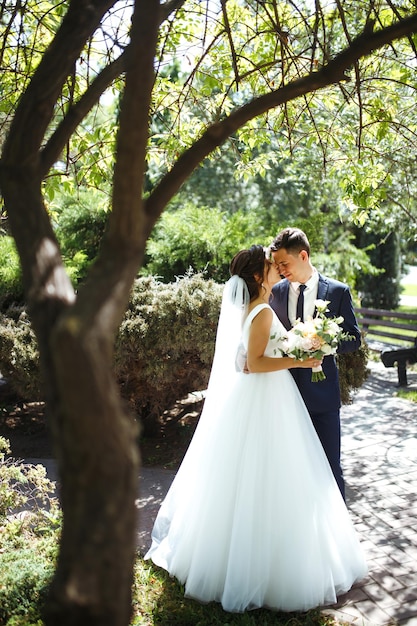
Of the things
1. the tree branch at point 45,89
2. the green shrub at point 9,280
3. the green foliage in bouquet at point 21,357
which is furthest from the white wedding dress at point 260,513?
the green shrub at point 9,280

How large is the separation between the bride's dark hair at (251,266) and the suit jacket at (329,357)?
2.12 ft

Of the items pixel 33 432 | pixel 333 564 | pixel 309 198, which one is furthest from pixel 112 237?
pixel 309 198

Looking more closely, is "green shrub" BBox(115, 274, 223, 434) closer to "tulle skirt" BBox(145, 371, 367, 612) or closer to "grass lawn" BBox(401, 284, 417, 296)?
"tulle skirt" BBox(145, 371, 367, 612)

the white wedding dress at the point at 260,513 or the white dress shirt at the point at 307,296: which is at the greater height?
the white dress shirt at the point at 307,296

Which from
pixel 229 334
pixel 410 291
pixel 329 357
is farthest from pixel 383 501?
pixel 410 291

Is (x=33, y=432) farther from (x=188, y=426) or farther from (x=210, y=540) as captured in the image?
(x=210, y=540)

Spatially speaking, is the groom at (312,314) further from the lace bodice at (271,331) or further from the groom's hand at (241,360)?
the groom's hand at (241,360)

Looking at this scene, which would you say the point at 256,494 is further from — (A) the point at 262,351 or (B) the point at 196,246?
(B) the point at 196,246

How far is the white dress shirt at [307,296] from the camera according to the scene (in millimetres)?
4511

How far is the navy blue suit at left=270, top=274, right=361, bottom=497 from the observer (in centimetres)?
435

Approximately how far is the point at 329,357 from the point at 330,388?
231mm

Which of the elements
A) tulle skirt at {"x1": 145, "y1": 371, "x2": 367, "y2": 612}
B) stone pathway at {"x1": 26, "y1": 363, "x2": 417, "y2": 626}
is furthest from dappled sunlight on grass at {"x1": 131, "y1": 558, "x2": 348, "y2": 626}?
stone pathway at {"x1": 26, "y1": 363, "x2": 417, "y2": 626}

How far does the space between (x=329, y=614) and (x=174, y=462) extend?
326 centimetres

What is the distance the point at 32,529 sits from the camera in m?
4.72
